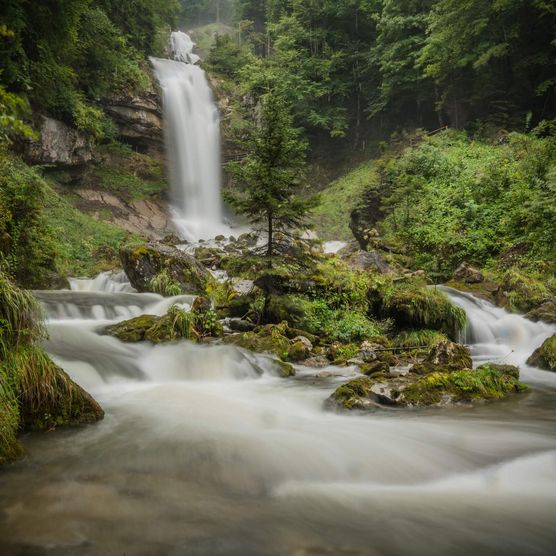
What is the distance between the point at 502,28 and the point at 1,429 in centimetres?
2540

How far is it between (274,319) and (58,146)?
1650cm

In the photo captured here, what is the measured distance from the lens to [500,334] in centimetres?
984

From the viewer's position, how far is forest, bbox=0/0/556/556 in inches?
125

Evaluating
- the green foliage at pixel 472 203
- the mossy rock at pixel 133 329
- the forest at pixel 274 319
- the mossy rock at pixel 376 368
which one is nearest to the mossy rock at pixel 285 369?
the forest at pixel 274 319

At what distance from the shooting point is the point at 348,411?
5.59 m

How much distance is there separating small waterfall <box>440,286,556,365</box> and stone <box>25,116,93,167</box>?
1838 cm

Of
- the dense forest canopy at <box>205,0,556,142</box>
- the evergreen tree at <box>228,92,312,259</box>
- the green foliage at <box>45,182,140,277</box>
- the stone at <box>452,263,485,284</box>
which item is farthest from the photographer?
the dense forest canopy at <box>205,0,556,142</box>

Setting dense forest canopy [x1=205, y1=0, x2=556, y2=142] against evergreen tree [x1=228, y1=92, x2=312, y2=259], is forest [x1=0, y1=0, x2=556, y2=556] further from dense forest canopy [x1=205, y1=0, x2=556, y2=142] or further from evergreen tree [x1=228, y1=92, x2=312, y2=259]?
dense forest canopy [x1=205, y1=0, x2=556, y2=142]

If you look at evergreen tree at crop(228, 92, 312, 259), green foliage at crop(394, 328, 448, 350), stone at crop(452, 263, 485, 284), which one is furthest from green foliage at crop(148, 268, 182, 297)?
stone at crop(452, 263, 485, 284)

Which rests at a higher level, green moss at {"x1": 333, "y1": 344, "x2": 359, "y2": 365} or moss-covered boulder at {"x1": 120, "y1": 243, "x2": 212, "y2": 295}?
moss-covered boulder at {"x1": 120, "y1": 243, "x2": 212, "y2": 295}

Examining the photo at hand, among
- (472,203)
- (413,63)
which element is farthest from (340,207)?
(472,203)

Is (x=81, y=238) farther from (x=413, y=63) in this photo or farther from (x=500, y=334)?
(x=413, y=63)

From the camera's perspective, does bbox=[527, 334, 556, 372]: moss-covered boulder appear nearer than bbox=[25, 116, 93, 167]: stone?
Yes

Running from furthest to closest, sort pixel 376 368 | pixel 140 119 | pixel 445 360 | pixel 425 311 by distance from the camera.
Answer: pixel 140 119 → pixel 425 311 → pixel 376 368 → pixel 445 360
